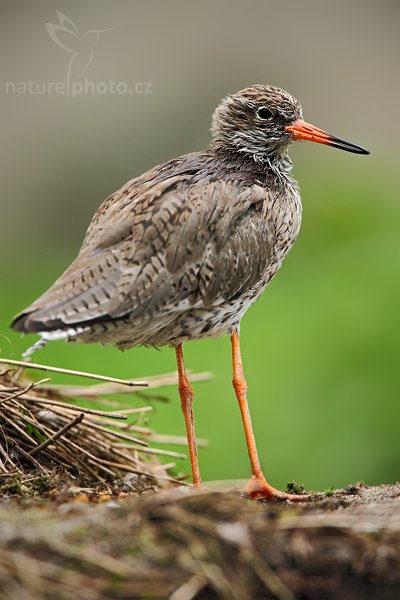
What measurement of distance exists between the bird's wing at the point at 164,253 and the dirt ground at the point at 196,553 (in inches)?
76.8

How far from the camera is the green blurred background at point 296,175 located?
13.6 metres

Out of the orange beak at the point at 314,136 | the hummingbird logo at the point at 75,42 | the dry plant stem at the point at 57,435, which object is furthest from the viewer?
the hummingbird logo at the point at 75,42

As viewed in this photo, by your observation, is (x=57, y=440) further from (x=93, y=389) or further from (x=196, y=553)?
(x=196, y=553)

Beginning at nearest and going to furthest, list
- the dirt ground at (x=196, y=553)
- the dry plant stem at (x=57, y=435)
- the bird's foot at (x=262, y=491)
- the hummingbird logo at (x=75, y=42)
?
the dirt ground at (x=196, y=553)
the dry plant stem at (x=57, y=435)
the bird's foot at (x=262, y=491)
the hummingbird logo at (x=75, y=42)

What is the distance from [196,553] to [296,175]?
658 inches

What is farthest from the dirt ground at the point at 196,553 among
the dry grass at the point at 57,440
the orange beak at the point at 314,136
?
the orange beak at the point at 314,136

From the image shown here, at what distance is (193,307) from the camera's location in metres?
8.10

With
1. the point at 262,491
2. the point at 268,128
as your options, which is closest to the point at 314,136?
the point at 268,128

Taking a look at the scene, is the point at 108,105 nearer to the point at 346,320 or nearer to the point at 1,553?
the point at 346,320

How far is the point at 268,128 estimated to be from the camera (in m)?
9.36

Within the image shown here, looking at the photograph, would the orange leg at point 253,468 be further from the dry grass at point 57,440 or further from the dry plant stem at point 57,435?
the dry plant stem at point 57,435

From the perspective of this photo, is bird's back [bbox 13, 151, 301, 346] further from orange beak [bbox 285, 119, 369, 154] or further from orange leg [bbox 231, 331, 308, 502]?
orange beak [bbox 285, 119, 369, 154]

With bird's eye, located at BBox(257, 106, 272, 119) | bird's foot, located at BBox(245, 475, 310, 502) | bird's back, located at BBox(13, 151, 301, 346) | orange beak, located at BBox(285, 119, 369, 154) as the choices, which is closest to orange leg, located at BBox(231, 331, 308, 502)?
bird's foot, located at BBox(245, 475, 310, 502)

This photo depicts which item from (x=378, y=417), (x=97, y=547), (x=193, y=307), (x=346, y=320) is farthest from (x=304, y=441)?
(x=97, y=547)
